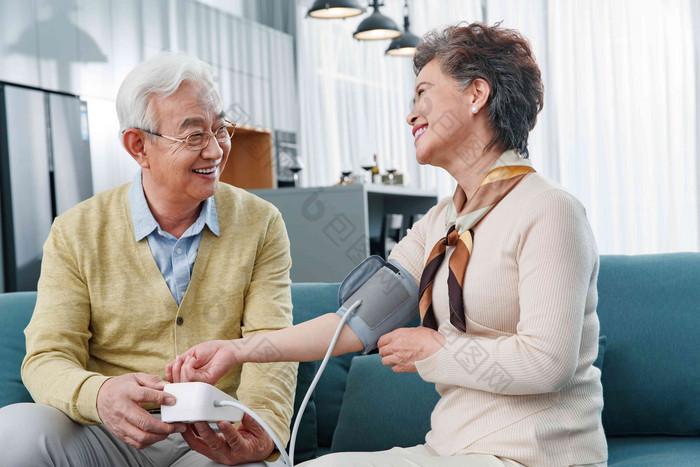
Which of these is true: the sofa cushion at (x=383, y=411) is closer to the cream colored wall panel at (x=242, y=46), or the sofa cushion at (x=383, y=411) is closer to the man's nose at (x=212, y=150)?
the man's nose at (x=212, y=150)

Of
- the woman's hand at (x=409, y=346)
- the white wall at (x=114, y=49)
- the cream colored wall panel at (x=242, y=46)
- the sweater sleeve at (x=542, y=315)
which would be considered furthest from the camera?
the cream colored wall panel at (x=242, y=46)

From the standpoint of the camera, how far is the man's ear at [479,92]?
1.29 metres

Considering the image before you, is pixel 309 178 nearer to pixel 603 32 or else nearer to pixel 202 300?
pixel 603 32

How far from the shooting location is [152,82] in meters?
1.52

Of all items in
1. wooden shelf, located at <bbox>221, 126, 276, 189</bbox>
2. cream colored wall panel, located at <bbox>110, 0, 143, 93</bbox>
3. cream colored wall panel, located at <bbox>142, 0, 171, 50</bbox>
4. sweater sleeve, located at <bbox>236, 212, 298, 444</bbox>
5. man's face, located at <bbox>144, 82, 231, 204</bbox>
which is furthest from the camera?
wooden shelf, located at <bbox>221, 126, 276, 189</bbox>

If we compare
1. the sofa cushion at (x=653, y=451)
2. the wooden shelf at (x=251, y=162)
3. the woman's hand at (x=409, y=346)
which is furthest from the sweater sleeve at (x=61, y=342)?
the wooden shelf at (x=251, y=162)

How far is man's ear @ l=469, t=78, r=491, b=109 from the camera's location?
1291 mm

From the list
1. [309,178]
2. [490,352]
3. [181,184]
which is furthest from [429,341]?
[309,178]

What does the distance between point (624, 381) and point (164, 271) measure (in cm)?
108

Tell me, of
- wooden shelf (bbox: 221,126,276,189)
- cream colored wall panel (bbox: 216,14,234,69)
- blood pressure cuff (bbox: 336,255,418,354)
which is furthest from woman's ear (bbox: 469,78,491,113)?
wooden shelf (bbox: 221,126,276,189)

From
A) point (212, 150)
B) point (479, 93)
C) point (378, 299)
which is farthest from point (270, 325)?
point (479, 93)

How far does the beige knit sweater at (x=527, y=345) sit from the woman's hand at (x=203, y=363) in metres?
0.37

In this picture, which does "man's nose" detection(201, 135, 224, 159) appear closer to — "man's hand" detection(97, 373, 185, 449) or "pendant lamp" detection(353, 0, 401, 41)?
"man's hand" detection(97, 373, 185, 449)

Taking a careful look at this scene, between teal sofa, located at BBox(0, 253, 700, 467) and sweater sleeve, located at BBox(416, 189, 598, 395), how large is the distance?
0.60m
